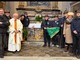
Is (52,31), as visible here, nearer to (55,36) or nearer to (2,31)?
(55,36)

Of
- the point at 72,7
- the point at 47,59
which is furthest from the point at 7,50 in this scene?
the point at 72,7

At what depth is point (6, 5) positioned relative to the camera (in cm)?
1830

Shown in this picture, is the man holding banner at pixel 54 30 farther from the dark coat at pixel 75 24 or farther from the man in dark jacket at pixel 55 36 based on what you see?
the dark coat at pixel 75 24

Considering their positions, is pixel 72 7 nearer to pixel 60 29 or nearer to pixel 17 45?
pixel 60 29

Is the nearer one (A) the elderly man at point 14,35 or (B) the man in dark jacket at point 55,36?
(A) the elderly man at point 14,35

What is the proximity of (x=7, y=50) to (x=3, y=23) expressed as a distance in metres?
1.39

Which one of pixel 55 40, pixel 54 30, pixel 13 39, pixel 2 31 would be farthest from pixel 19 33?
pixel 55 40

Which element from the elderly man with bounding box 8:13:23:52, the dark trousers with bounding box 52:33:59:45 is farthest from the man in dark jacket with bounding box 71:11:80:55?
the dark trousers with bounding box 52:33:59:45

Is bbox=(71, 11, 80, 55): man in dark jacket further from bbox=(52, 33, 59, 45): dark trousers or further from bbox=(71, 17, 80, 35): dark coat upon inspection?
bbox=(52, 33, 59, 45): dark trousers

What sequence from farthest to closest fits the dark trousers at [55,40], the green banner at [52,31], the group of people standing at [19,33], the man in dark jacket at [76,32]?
the dark trousers at [55,40]
the green banner at [52,31]
the group of people standing at [19,33]
the man in dark jacket at [76,32]

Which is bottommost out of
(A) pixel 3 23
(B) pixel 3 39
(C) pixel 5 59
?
(C) pixel 5 59

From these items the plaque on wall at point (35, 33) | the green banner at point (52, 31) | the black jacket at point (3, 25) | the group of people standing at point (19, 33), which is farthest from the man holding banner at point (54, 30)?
the plaque on wall at point (35, 33)

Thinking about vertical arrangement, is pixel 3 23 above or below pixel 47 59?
above

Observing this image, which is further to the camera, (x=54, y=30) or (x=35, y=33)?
(x=35, y=33)
